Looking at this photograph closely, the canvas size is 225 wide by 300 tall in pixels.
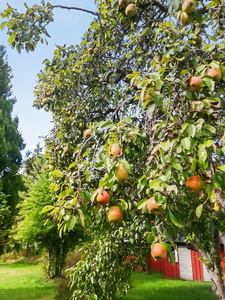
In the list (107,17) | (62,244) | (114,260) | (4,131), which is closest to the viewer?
(114,260)

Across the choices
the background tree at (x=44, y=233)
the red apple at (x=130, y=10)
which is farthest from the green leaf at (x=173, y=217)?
the background tree at (x=44, y=233)

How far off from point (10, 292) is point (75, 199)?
11.5 meters

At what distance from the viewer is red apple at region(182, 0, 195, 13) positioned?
1.95m

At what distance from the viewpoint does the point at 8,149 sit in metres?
14.5

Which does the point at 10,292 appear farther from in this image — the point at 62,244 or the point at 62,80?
the point at 62,80

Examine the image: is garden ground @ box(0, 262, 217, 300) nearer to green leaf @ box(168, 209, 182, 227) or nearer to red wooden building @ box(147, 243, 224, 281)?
red wooden building @ box(147, 243, 224, 281)

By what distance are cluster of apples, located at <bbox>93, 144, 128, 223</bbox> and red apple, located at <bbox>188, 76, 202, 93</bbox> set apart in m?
0.68

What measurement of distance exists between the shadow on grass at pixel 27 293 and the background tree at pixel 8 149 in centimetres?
265

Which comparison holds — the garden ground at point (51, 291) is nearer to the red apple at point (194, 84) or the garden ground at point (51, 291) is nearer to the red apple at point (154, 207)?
the red apple at point (154, 207)

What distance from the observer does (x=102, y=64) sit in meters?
4.70

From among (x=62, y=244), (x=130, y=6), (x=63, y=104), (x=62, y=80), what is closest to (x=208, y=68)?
(x=130, y=6)

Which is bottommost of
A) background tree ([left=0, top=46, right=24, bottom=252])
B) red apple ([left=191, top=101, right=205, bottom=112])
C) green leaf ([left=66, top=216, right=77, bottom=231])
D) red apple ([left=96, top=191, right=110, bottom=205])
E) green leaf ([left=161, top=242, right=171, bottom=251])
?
green leaf ([left=161, top=242, right=171, bottom=251])

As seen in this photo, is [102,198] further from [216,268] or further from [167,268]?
[167,268]

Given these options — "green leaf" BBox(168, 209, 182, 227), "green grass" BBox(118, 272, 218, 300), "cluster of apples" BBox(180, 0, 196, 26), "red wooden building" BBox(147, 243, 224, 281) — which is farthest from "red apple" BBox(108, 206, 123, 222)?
"red wooden building" BBox(147, 243, 224, 281)
